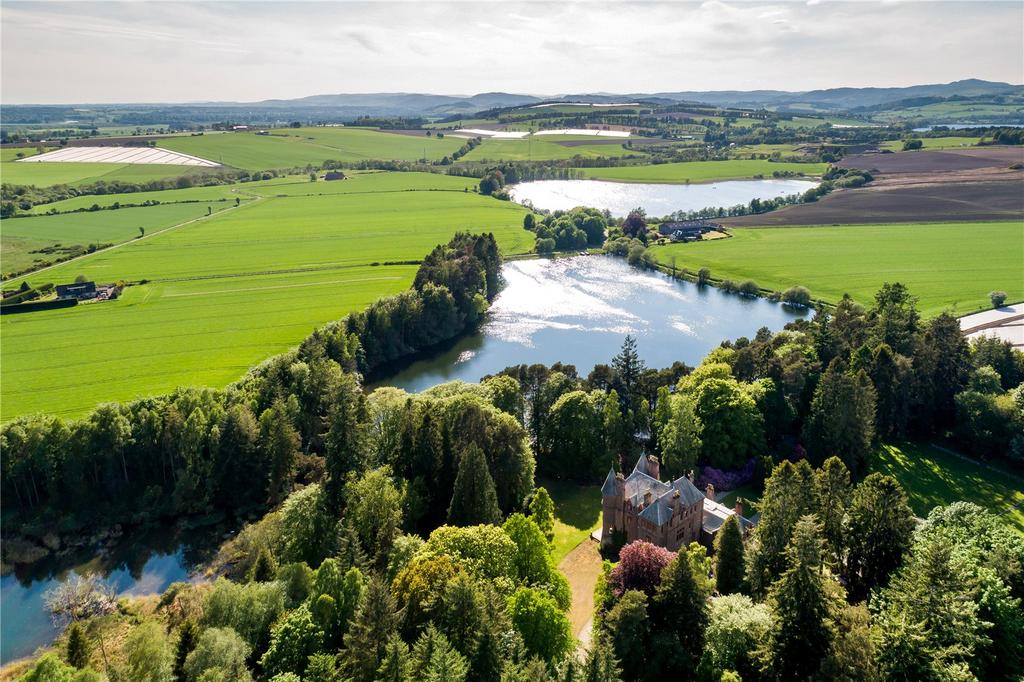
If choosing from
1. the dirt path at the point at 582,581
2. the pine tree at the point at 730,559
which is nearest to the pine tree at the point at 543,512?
the dirt path at the point at 582,581

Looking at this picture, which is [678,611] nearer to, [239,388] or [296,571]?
[296,571]

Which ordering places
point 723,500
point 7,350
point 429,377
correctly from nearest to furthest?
point 723,500, point 7,350, point 429,377

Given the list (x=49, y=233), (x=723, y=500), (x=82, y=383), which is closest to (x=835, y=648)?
(x=723, y=500)

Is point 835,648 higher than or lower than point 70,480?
higher

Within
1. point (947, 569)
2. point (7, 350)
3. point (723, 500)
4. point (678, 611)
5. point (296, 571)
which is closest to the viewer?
point (947, 569)

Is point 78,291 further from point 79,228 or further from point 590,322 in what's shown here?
point 590,322

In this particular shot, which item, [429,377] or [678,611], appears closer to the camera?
[678,611]

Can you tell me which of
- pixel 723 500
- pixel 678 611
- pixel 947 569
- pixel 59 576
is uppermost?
pixel 947 569

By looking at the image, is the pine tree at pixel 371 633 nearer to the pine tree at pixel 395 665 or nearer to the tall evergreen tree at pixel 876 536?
the pine tree at pixel 395 665

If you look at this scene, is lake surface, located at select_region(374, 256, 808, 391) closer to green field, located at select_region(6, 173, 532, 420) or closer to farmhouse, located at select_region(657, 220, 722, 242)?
green field, located at select_region(6, 173, 532, 420)
